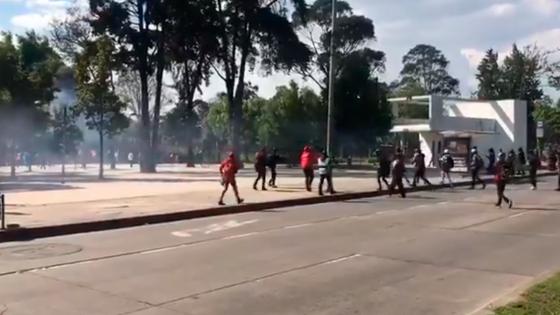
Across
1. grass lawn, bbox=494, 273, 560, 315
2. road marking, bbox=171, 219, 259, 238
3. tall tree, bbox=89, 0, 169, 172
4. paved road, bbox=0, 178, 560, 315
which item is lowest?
paved road, bbox=0, 178, 560, 315

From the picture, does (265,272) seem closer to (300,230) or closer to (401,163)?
(300,230)

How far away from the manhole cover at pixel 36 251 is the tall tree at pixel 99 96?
19995mm

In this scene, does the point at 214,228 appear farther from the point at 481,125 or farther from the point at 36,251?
the point at 481,125

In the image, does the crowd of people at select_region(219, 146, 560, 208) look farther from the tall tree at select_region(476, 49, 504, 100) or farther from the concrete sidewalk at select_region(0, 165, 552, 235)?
the tall tree at select_region(476, 49, 504, 100)

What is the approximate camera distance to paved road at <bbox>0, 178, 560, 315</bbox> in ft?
24.6

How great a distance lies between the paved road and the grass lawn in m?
0.38

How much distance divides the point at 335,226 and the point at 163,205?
5430 mm

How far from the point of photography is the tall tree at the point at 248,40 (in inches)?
1779

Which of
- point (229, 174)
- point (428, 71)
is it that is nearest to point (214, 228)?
point (229, 174)

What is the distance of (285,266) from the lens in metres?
9.73

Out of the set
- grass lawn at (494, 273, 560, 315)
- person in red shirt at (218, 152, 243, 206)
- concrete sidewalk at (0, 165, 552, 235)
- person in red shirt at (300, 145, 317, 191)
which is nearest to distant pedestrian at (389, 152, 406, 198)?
concrete sidewalk at (0, 165, 552, 235)

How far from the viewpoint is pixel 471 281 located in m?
8.80

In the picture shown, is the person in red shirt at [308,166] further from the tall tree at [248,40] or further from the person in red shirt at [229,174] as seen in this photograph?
the tall tree at [248,40]

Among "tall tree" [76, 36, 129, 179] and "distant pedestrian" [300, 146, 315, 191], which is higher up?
"tall tree" [76, 36, 129, 179]
